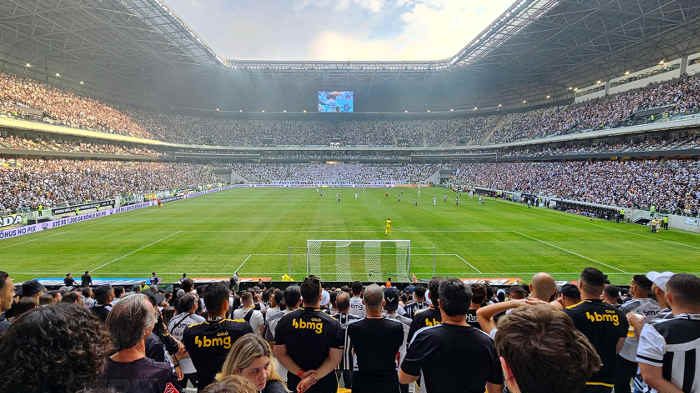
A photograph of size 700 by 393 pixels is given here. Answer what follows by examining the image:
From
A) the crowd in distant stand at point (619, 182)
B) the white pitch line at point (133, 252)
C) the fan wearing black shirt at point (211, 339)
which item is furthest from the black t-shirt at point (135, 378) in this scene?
the crowd in distant stand at point (619, 182)

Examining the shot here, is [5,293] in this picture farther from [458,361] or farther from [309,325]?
[458,361]

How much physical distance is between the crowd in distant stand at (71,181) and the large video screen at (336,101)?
46021 mm

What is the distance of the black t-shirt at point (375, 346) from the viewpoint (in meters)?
4.32

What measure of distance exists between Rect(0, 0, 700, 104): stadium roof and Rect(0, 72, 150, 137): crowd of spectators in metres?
3.82

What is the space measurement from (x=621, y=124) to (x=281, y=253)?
156 feet

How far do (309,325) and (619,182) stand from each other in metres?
47.3

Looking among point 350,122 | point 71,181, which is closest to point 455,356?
point 71,181

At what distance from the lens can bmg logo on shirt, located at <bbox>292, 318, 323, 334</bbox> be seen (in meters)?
4.22

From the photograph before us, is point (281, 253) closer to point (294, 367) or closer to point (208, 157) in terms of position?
point (294, 367)

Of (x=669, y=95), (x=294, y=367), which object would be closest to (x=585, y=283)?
(x=294, y=367)

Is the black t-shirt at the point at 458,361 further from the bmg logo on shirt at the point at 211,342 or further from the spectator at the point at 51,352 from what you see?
the spectator at the point at 51,352

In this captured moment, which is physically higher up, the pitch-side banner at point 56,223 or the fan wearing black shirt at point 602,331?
the fan wearing black shirt at point 602,331

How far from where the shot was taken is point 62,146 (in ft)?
161

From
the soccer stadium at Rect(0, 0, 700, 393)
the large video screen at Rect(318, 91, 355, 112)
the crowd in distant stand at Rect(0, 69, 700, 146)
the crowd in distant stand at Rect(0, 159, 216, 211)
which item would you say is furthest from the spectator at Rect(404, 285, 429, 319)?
the large video screen at Rect(318, 91, 355, 112)
